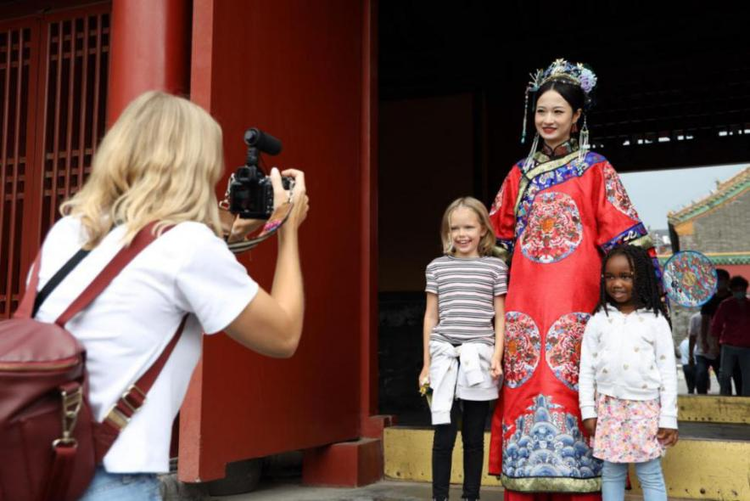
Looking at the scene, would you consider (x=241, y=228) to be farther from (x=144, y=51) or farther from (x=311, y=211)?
(x=311, y=211)

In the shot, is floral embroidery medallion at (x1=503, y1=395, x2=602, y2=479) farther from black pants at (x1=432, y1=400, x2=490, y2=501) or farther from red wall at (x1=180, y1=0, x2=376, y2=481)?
red wall at (x1=180, y1=0, x2=376, y2=481)

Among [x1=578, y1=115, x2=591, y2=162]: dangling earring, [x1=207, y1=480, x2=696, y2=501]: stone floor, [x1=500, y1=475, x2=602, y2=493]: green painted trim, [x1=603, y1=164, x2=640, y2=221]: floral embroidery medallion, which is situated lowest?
[x1=207, y1=480, x2=696, y2=501]: stone floor

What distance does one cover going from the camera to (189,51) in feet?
12.4

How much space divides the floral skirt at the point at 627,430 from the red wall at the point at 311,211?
1.50 m

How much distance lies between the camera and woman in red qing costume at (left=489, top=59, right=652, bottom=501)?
3.07 metres

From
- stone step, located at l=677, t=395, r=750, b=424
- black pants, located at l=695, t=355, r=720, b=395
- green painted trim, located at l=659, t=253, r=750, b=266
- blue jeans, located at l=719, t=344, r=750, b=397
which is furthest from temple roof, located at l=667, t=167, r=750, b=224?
stone step, located at l=677, t=395, r=750, b=424

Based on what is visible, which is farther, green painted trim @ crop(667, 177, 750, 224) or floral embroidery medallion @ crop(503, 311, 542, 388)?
green painted trim @ crop(667, 177, 750, 224)

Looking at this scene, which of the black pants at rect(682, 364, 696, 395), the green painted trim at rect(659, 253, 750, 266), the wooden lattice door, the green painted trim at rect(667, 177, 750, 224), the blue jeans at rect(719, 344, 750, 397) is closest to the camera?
the wooden lattice door

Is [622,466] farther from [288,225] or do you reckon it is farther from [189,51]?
[189,51]

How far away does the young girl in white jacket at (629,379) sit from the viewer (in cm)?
298

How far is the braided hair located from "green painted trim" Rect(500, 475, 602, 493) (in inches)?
24.6

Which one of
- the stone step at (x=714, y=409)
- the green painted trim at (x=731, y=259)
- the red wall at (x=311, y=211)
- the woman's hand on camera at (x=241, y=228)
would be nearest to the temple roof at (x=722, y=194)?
the green painted trim at (x=731, y=259)

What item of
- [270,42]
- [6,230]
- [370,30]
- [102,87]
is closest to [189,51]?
[270,42]

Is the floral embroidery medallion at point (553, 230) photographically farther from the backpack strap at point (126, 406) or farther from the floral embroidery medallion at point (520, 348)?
the backpack strap at point (126, 406)
